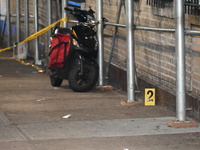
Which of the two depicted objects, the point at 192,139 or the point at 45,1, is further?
the point at 45,1

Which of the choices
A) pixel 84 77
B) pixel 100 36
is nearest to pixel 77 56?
pixel 84 77

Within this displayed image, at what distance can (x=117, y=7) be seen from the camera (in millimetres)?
11945

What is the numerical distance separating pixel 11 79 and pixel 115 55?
237 cm

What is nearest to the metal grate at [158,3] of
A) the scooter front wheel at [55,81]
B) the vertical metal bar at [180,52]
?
the vertical metal bar at [180,52]

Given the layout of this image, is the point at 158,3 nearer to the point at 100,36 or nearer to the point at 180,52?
the point at 180,52

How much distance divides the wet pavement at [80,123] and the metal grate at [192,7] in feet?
4.62

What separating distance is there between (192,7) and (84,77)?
3142mm

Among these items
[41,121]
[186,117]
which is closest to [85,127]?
[41,121]

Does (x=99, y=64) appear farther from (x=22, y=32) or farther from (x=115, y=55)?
(x=22, y=32)

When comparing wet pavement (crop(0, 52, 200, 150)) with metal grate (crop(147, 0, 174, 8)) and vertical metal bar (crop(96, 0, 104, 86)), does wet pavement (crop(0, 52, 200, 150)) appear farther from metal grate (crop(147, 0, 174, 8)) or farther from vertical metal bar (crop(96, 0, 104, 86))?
metal grate (crop(147, 0, 174, 8))

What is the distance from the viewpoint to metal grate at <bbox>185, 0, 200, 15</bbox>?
858cm

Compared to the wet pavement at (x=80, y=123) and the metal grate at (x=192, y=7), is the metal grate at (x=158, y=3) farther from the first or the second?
the wet pavement at (x=80, y=123)

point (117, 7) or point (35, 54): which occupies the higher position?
point (117, 7)

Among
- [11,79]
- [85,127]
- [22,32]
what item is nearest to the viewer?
[85,127]
